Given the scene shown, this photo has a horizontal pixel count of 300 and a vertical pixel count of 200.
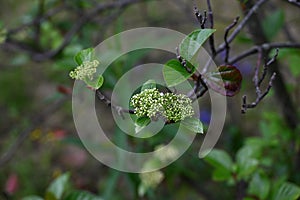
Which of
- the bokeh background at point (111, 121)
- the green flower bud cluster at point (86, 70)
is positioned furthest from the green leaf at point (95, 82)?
the bokeh background at point (111, 121)

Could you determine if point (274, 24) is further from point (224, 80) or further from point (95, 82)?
point (95, 82)

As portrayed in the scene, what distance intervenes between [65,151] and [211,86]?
5.11 ft

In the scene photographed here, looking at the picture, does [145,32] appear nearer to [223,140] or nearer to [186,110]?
[223,140]

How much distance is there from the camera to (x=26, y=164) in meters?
2.09

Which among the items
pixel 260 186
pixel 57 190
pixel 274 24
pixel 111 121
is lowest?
pixel 111 121

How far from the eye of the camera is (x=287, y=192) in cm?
97

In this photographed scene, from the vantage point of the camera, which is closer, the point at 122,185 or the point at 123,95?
the point at 123,95

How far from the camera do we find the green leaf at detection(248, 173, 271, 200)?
1052mm

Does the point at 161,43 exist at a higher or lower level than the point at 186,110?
lower

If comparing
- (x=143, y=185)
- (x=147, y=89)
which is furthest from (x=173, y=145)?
(x=147, y=89)

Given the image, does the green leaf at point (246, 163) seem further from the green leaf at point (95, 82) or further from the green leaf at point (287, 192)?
the green leaf at point (95, 82)

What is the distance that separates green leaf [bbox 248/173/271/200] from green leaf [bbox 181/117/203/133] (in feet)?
1.52

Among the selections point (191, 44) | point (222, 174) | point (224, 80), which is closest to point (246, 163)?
point (222, 174)

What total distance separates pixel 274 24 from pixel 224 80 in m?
0.74
